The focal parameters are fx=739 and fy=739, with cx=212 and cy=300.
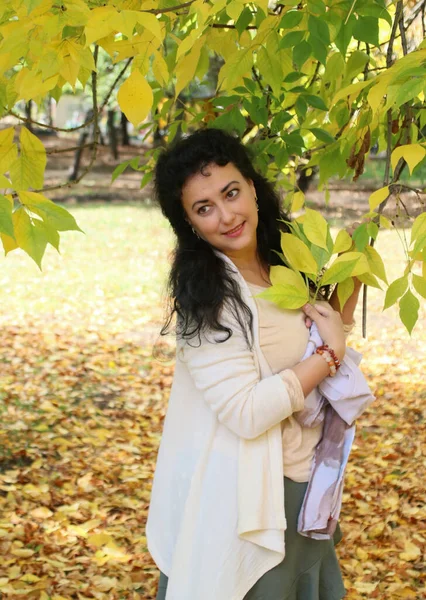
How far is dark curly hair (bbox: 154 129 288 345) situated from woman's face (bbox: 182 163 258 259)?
0.03 meters

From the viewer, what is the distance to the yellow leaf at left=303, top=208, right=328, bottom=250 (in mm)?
1751

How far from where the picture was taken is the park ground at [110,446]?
3.53 metres

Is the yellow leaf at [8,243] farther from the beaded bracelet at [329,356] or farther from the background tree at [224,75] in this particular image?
the beaded bracelet at [329,356]

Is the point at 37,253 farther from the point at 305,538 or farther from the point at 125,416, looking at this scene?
the point at 125,416

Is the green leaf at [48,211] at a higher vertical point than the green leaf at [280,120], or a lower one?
lower

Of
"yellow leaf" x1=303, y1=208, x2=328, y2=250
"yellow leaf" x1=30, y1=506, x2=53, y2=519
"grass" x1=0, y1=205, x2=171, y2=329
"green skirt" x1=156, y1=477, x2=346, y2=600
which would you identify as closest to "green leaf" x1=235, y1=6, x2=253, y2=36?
"yellow leaf" x1=303, y1=208, x2=328, y2=250

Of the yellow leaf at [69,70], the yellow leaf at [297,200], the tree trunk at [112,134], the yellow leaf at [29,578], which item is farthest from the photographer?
the tree trunk at [112,134]

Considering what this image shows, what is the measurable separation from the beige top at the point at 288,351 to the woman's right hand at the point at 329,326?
0.14 ft

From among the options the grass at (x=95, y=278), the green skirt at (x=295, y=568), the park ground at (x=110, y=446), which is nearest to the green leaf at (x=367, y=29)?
the park ground at (x=110, y=446)

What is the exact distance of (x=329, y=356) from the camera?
185 centimetres

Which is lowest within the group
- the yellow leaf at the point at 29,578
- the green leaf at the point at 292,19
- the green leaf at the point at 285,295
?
the yellow leaf at the point at 29,578

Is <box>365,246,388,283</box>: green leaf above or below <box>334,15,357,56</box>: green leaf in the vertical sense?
below

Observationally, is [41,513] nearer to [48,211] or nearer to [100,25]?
[48,211]

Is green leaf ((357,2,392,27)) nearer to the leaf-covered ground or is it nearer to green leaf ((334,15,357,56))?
green leaf ((334,15,357,56))
